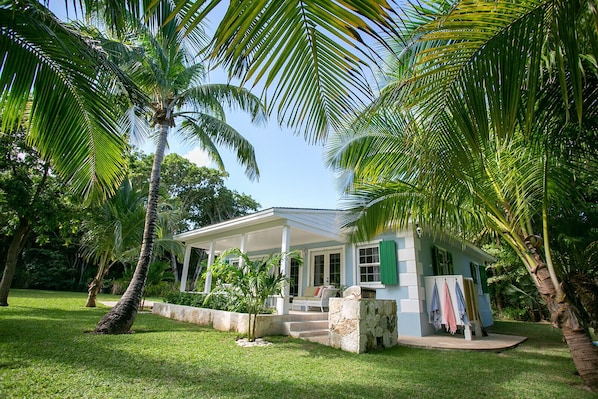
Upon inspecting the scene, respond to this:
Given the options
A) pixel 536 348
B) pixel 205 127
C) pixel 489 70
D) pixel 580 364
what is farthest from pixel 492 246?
pixel 489 70

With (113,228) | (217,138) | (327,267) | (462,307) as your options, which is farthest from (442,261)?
(113,228)

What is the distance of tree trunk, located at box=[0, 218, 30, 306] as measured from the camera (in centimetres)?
928

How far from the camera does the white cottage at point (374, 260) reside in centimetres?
820

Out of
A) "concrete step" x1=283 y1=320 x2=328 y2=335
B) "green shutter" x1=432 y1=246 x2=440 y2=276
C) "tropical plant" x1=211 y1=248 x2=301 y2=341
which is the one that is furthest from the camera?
"green shutter" x1=432 y1=246 x2=440 y2=276

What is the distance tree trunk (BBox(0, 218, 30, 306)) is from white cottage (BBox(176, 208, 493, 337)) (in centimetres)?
503

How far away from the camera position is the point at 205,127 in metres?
9.08

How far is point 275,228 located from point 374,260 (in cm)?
316

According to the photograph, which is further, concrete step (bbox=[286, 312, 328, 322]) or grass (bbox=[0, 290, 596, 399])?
concrete step (bbox=[286, 312, 328, 322])

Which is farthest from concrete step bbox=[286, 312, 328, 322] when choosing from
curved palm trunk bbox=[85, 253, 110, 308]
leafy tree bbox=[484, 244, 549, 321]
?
leafy tree bbox=[484, 244, 549, 321]

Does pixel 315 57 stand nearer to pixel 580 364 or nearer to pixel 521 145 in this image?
pixel 521 145

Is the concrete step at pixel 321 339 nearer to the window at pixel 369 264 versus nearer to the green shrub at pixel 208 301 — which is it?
the green shrub at pixel 208 301

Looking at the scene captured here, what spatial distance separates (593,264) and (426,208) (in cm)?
304

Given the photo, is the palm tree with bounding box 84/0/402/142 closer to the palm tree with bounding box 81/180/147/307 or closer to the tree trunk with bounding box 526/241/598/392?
the tree trunk with bounding box 526/241/598/392

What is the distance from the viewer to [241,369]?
435 centimetres
